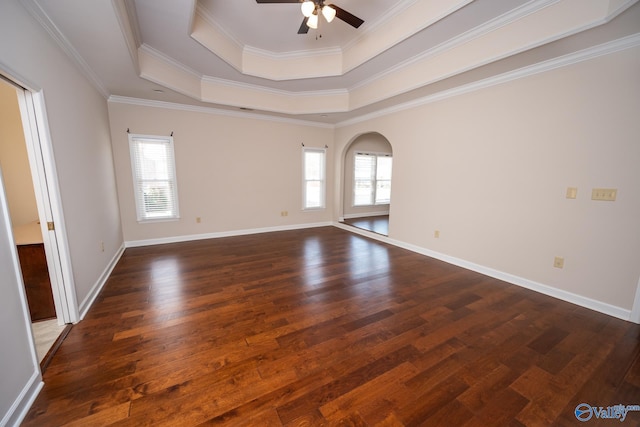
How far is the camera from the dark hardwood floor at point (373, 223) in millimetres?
5792

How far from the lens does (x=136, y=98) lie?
163 inches

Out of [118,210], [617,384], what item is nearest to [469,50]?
[617,384]

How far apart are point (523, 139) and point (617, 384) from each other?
2496 mm

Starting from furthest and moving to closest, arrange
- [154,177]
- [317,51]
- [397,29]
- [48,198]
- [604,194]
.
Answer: [154,177] → [317,51] → [397,29] → [604,194] → [48,198]

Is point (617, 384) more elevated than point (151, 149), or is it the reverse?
point (151, 149)

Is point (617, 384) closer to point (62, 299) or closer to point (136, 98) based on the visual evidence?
point (62, 299)

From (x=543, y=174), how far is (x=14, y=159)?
20.9ft

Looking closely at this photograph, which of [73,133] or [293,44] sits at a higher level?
[293,44]

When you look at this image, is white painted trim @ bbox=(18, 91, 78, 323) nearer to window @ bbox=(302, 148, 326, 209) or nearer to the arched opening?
window @ bbox=(302, 148, 326, 209)

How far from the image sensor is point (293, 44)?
3.64 meters

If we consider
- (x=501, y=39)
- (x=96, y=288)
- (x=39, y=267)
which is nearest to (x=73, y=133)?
(x=39, y=267)

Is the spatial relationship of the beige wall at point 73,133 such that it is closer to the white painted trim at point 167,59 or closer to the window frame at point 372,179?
the white painted trim at point 167,59

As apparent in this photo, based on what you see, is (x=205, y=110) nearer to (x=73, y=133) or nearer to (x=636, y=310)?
(x=73, y=133)
